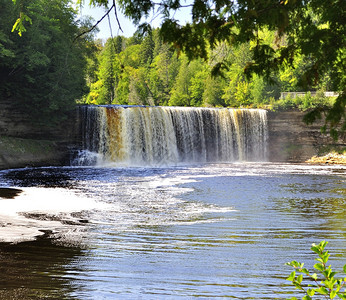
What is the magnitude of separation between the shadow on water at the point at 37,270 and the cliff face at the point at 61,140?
70.8 feet

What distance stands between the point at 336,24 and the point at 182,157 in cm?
3350

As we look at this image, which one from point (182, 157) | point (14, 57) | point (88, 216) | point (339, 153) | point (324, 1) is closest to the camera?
point (324, 1)

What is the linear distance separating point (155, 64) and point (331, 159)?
47346mm

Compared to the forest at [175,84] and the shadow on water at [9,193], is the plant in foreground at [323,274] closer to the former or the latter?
the shadow on water at [9,193]

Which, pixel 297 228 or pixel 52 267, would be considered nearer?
pixel 52 267

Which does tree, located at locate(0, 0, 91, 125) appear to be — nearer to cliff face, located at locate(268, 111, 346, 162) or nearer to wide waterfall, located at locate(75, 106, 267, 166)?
wide waterfall, located at locate(75, 106, 267, 166)

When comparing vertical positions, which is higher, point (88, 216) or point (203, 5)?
point (203, 5)

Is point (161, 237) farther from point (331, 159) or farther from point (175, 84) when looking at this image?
point (175, 84)

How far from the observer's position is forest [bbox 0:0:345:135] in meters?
6.96

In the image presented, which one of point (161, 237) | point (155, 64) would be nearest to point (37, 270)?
point (161, 237)

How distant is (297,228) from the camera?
13180mm

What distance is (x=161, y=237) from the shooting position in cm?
1182

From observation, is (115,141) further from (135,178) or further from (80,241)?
(80,241)

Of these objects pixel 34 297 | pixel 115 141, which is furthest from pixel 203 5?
pixel 115 141
